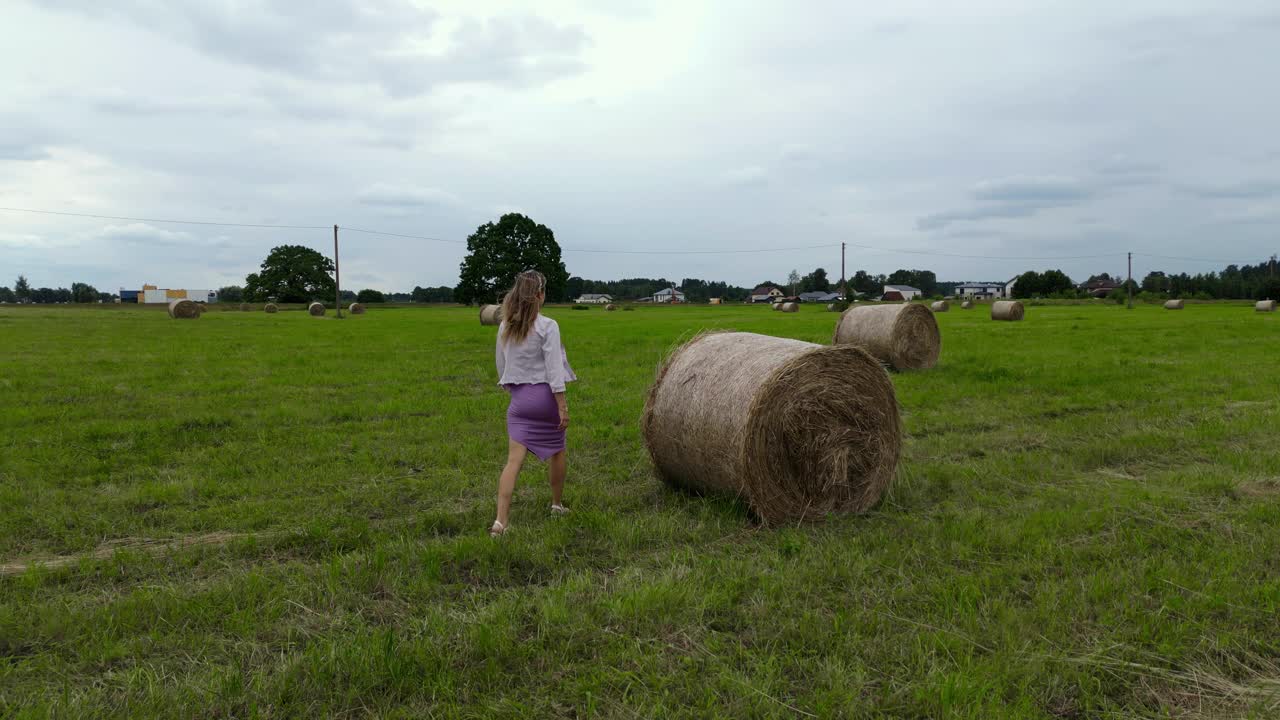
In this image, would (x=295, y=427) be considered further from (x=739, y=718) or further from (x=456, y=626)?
(x=739, y=718)

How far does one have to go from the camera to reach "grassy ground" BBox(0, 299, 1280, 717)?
11.7 feet

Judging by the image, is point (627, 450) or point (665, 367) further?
point (627, 450)

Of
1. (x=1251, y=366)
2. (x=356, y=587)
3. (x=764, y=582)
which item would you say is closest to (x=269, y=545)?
(x=356, y=587)

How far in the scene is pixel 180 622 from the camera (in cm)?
427

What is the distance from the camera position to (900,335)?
16719 millimetres

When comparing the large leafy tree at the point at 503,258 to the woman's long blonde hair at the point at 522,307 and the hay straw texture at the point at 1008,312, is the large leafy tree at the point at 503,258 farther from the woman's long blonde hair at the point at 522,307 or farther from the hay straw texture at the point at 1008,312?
the woman's long blonde hair at the point at 522,307

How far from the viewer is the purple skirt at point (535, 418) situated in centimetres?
614

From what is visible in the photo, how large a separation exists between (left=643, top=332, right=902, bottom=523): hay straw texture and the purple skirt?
4.13 feet

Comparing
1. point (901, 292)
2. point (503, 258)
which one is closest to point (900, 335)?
point (503, 258)

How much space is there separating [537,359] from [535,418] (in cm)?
49

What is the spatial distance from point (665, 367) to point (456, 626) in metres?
3.84

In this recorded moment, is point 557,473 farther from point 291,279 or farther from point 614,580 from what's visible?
point 291,279

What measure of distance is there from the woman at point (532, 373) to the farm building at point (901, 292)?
11793cm

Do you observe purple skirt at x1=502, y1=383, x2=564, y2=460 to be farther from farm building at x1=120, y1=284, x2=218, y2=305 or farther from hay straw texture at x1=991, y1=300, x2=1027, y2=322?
farm building at x1=120, y1=284, x2=218, y2=305
